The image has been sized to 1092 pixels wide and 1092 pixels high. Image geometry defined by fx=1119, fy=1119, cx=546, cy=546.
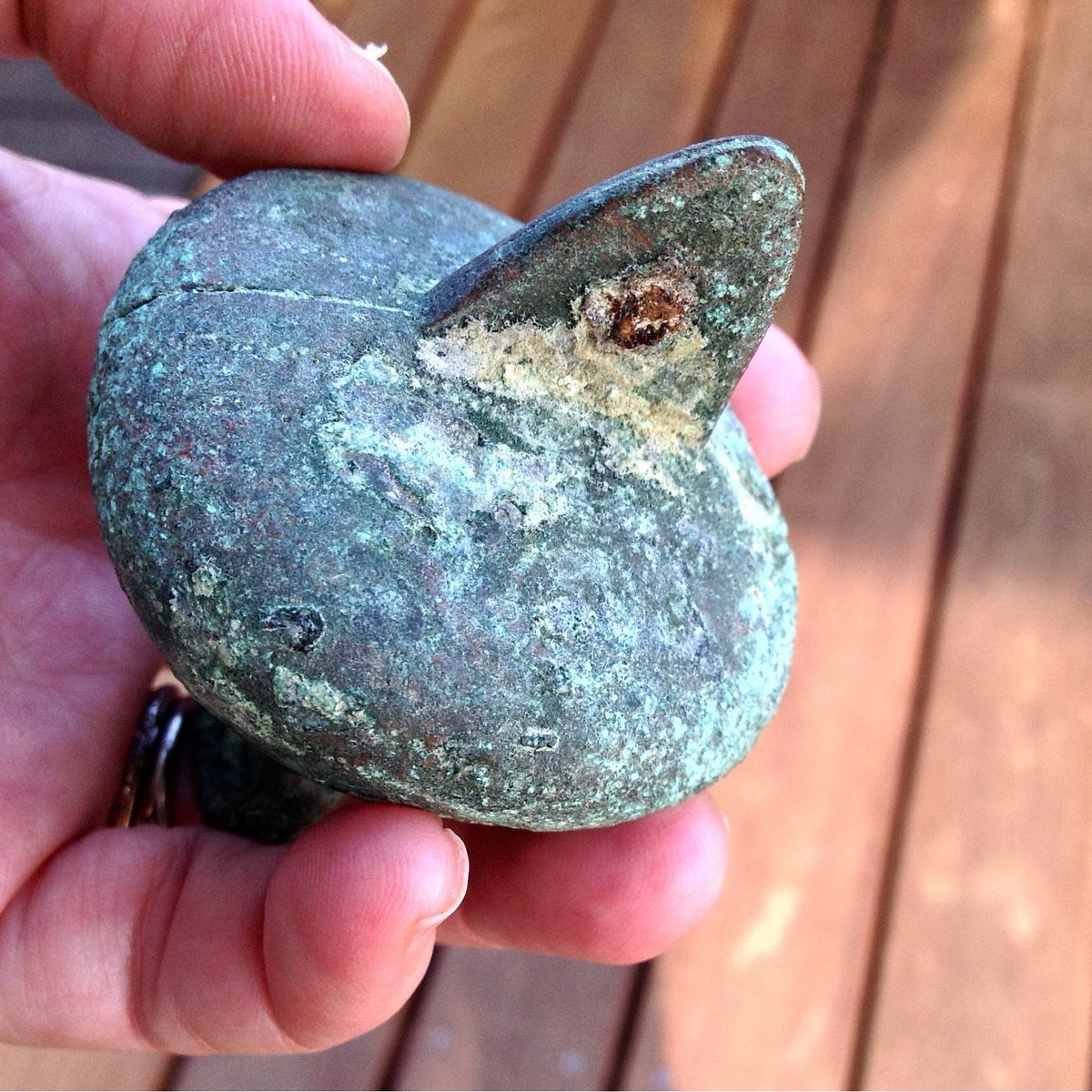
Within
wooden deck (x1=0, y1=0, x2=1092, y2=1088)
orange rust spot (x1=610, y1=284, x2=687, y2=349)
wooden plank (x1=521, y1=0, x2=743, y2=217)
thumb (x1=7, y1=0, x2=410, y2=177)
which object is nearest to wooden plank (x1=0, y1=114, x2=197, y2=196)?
wooden deck (x1=0, y1=0, x2=1092, y2=1088)

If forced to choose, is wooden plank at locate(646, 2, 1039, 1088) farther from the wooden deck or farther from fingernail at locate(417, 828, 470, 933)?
fingernail at locate(417, 828, 470, 933)

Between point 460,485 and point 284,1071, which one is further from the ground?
point 460,485

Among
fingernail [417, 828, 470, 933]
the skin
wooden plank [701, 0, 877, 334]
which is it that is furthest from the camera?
wooden plank [701, 0, 877, 334]

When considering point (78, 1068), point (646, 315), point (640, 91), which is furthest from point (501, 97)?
point (78, 1068)

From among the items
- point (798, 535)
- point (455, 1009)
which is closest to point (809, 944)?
point (455, 1009)

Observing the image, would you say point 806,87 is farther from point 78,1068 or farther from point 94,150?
point 78,1068

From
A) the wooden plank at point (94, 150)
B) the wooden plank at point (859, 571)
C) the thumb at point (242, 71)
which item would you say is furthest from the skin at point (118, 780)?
the wooden plank at point (94, 150)

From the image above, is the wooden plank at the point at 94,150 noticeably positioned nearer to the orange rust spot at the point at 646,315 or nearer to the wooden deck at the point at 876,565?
the wooden deck at the point at 876,565
